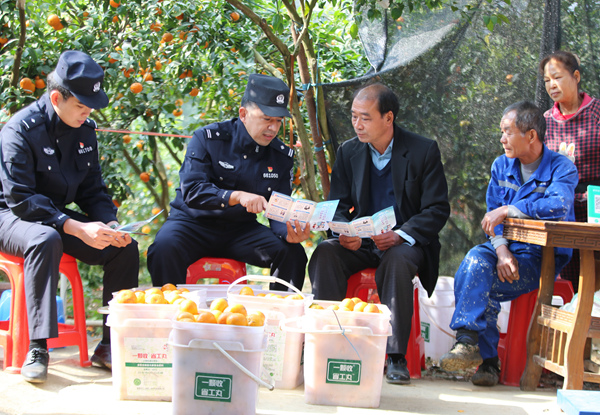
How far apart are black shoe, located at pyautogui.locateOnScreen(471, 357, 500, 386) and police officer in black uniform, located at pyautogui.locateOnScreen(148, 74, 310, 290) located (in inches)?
42.5

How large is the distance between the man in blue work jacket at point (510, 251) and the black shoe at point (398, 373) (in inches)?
7.9

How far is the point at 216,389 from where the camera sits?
2.39 metres

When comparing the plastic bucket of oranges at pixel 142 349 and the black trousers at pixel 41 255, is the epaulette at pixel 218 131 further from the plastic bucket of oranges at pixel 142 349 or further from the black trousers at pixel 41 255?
the plastic bucket of oranges at pixel 142 349

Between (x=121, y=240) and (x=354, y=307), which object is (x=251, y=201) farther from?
(x=354, y=307)

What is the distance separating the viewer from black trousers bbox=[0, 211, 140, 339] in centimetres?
300

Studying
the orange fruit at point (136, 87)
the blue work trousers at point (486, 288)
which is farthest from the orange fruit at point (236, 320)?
the orange fruit at point (136, 87)

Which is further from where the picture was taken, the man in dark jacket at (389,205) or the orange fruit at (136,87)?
the orange fruit at (136,87)

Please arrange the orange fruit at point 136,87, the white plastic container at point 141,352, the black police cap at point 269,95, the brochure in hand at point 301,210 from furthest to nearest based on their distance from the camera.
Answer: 1. the orange fruit at point 136,87
2. the black police cap at point 269,95
3. the brochure in hand at point 301,210
4. the white plastic container at point 141,352

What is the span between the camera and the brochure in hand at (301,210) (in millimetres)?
3402

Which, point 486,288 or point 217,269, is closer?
point 486,288

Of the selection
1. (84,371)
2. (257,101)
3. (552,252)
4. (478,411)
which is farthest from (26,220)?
(552,252)

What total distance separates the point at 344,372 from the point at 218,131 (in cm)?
176

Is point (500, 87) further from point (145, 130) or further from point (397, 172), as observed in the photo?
point (145, 130)

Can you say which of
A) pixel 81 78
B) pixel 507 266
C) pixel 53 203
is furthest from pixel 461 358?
pixel 81 78
